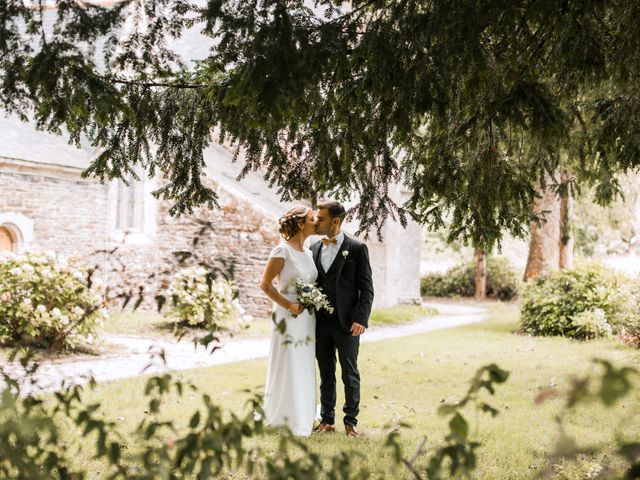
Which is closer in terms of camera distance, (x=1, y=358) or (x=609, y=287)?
(x=1, y=358)

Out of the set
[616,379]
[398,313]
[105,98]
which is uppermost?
[105,98]

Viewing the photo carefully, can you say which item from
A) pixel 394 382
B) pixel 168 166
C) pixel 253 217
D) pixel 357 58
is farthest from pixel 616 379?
pixel 253 217

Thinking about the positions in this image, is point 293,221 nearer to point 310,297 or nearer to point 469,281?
point 310,297

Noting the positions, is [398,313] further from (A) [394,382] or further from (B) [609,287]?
(A) [394,382]

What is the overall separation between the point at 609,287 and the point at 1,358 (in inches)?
472

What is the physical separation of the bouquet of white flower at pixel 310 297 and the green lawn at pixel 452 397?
1110 millimetres

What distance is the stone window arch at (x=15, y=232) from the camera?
14.5 m

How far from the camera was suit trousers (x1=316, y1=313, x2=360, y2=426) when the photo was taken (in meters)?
5.52

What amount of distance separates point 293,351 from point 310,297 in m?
0.50

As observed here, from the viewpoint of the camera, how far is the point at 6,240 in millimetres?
14633

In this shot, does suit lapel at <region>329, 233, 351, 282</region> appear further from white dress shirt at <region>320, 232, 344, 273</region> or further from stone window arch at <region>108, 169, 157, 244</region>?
stone window arch at <region>108, 169, 157, 244</region>

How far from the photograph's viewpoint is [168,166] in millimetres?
4902

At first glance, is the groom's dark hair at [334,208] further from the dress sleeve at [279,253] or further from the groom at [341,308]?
the dress sleeve at [279,253]

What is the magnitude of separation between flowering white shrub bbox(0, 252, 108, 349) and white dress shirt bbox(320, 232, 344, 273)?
5.27m
